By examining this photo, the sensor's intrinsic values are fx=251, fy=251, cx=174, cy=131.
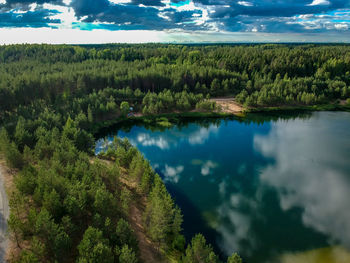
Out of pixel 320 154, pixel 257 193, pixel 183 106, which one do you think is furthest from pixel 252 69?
pixel 257 193

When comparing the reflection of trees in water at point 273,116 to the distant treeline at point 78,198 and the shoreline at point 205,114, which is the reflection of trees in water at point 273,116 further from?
the distant treeline at point 78,198

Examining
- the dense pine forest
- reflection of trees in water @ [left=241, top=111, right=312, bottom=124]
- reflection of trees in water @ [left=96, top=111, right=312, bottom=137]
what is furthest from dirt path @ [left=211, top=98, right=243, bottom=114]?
reflection of trees in water @ [left=241, top=111, right=312, bottom=124]

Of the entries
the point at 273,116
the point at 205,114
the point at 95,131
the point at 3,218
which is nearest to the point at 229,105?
the point at 205,114

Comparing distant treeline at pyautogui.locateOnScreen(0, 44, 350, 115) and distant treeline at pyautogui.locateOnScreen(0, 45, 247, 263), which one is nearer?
distant treeline at pyautogui.locateOnScreen(0, 45, 247, 263)

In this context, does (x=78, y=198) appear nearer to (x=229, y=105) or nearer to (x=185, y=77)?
(x=229, y=105)

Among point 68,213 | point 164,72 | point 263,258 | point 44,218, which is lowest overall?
point 263,258

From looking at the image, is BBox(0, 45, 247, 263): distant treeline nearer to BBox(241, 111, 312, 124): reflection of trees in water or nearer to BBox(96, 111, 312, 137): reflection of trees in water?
BBox(96, 111, 312, 137): reflection of trees in water

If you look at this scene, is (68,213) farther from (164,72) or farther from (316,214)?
(164,72)
